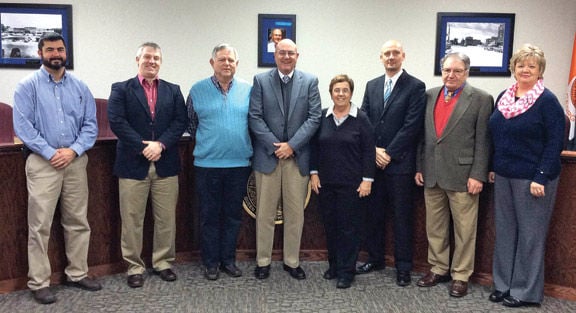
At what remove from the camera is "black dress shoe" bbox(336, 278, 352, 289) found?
2.98 m

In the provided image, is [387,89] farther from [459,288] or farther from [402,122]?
[459,288]

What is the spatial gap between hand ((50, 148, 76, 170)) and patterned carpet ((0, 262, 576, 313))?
754 mm

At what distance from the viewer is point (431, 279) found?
3025mm

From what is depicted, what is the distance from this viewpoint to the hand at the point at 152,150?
9.39 ft

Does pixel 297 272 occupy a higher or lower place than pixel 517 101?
lower

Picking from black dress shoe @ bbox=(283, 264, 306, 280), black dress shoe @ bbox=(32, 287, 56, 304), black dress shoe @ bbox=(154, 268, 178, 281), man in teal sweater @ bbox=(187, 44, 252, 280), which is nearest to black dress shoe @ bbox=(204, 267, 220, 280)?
man in teal sweater @ bbox=(187, 44, 252, 280)

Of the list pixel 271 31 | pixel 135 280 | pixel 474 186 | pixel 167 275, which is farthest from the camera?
pixel 271 31

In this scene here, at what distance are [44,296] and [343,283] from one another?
1.69m

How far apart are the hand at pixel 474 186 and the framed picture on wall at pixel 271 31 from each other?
2809 millimetres

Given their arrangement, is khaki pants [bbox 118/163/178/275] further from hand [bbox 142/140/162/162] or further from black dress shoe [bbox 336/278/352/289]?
black dress shoe [bbox 336/278/352/289]

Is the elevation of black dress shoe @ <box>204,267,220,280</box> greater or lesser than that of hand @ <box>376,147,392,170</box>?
lesser

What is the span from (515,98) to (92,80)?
4.02 meters

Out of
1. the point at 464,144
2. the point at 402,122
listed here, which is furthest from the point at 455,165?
the point at 402,122

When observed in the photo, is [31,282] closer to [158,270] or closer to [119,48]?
[158,270]
